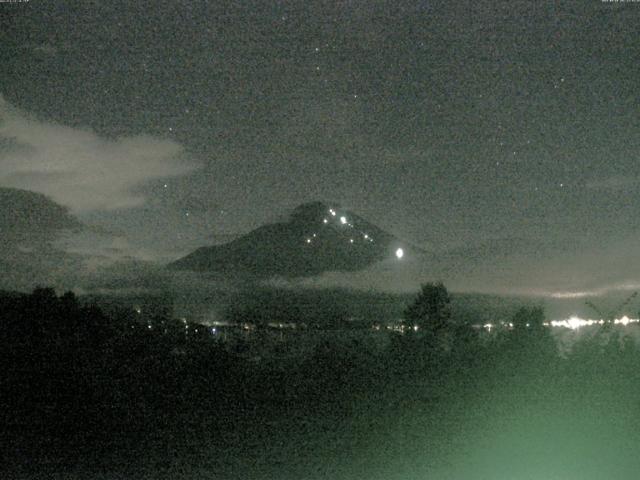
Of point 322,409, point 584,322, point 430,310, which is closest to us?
point 322,409

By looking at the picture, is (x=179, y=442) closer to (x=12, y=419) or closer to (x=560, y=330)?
(x=12, y=419)

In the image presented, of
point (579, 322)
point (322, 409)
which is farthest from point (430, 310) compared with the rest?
point (322, 409)

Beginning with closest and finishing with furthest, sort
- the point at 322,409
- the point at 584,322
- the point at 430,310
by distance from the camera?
1. the point at 322,409
2. the point at 584,322
3. the point at 430,310

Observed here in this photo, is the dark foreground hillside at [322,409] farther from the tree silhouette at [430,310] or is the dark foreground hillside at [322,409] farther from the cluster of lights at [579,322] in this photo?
the tree silhouette at [430,310]

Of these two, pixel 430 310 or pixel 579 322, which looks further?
pixel 430 310

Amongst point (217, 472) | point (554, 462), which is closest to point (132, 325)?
point (217, 472)

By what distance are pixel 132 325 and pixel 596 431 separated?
714cm

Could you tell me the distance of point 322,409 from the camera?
1029 centimetres

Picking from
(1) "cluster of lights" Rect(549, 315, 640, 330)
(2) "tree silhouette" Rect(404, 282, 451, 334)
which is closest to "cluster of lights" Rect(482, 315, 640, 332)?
(1) "cluster of lights" Rect(549, 315, 640, 330)

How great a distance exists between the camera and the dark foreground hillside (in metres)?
9.19

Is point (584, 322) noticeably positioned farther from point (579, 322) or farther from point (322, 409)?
point (322, 409)

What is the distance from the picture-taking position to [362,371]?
10.8 meters

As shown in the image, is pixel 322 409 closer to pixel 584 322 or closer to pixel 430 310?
pixel 584 322

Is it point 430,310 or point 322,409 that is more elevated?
point 430,310
